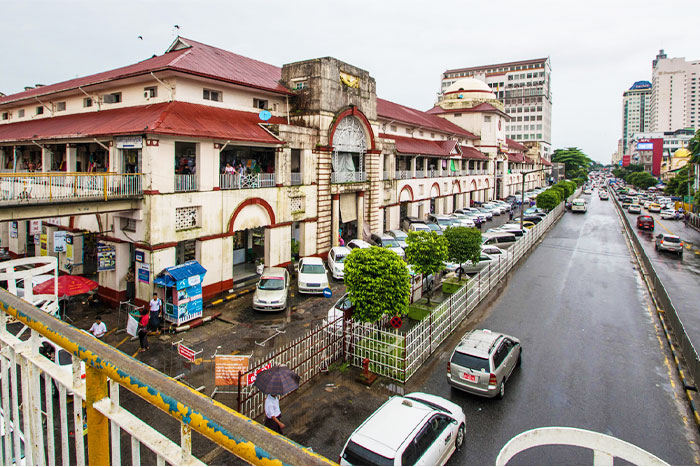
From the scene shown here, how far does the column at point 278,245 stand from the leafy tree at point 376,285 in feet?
34.1

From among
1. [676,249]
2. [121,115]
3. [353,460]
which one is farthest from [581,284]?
[121,115]

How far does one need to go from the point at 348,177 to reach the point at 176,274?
16.0m

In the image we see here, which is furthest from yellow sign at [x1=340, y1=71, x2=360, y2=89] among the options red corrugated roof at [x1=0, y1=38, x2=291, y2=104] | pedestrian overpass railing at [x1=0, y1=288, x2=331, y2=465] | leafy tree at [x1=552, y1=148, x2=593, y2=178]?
leafy tree at [x1=552, y1=148, x2=593, y2=178]

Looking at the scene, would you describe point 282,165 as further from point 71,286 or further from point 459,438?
point 459,438

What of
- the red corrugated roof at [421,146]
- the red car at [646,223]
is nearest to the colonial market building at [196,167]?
the red corrugated roof at [421,146]

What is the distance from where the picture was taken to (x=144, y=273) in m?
18.3

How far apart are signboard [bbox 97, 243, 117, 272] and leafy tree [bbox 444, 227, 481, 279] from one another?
15.8m

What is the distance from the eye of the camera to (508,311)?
2028 centimetres

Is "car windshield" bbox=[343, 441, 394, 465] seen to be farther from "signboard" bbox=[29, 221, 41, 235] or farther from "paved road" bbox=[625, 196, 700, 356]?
"signboard" bbox=[29, 221, 41, 235]

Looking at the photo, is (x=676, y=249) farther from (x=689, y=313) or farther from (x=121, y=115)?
(x=121, y=115)

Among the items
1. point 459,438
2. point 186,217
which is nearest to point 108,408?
point 459,438

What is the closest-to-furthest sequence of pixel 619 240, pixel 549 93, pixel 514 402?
pixel 514 402, pixel 619 240, pixel 549 93

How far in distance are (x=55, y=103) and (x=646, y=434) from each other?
3482cm

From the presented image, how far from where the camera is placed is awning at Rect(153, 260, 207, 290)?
17344mm
